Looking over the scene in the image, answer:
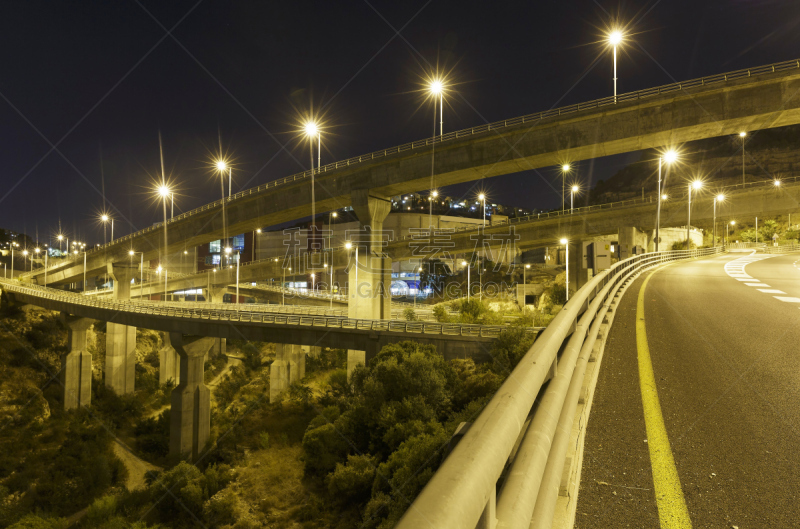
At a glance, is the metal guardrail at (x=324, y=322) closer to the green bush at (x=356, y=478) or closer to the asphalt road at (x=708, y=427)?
the green bush at (x=356, y=478)

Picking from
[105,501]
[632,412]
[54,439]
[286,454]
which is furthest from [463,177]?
[54,439]

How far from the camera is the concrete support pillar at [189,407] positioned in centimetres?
3341

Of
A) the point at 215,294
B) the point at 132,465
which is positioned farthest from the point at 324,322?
the point at 215,294

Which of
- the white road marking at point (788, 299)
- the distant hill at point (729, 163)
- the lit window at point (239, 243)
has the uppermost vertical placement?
the distant hill at point (729, 163)

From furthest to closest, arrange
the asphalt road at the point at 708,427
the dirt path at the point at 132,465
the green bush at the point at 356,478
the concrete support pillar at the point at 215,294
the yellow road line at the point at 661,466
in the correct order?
the concrete support pillar at the point at 215,294, the dirt path at the point at 132,465, the green bush at the point at 356,478, the asphalt road at the point at 708,427, the yellow road line at the point at 661,466

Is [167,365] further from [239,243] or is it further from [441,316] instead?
[239,243]

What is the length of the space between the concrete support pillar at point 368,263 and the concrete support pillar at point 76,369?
1481 inches

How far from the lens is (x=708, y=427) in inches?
158

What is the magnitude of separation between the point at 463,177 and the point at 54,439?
42.2 meters

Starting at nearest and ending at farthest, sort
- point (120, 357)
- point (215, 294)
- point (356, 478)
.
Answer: point (356, 478) → point (120, 357) → point (215, 294)

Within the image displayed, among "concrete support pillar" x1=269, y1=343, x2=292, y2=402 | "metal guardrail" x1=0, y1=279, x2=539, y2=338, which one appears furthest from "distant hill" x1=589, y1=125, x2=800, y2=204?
"concrete support pillar" x1=269, y1=343, x2=292, y2=402

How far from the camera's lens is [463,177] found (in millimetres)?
28953

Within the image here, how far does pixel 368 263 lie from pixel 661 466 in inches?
1133

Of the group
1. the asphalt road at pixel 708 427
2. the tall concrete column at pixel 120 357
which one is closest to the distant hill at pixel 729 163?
the asphalt road at pixel 708 427
